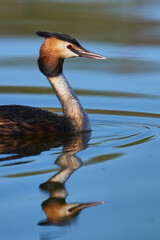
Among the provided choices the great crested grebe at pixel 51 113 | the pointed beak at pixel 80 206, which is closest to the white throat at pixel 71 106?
the great crested grebe at pixel 51 113

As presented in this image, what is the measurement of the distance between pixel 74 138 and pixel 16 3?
1218 centimetres

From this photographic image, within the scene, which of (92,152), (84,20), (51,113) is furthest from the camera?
(84,20)

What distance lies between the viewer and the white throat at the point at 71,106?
739cm

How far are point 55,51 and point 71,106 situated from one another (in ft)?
2.32

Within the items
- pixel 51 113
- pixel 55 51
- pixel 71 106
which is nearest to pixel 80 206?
pixel 51 113

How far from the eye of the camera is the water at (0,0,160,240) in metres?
4.60

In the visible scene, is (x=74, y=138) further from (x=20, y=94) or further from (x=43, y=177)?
(x=20, y=94)

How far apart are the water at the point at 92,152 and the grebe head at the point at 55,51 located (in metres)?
0.92

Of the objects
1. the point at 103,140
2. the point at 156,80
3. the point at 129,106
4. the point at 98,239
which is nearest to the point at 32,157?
the point at 103,140

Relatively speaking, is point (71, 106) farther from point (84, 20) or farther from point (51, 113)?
point (84, 20)

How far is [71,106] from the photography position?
7496mm

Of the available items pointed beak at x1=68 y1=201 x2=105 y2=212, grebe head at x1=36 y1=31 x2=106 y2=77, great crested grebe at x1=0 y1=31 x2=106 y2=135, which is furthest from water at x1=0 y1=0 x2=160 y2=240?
grebe head at x1=36 y1=31 x2=106 y2=77

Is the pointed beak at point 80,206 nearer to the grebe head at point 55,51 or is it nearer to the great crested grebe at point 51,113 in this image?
the great crested grebe at point 51,113

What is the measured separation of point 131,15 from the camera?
53.8ft
